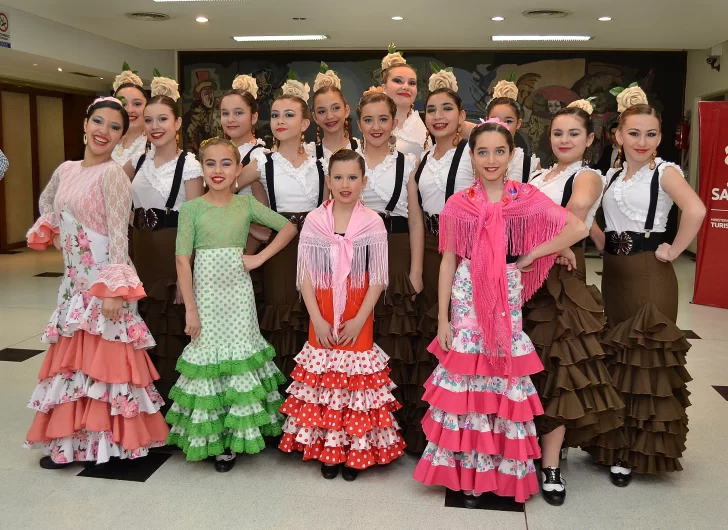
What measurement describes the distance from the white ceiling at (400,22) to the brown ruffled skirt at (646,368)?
17.2 feet

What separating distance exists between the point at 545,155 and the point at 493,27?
263 centimetres

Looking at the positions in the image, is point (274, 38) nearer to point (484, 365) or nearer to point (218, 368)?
point (218, 368)

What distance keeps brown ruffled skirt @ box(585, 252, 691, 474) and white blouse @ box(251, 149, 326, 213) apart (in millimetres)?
1371

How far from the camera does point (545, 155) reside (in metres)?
11.1

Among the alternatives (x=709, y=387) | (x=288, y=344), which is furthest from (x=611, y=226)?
(x=709, y=387)

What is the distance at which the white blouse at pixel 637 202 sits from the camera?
3.06 m

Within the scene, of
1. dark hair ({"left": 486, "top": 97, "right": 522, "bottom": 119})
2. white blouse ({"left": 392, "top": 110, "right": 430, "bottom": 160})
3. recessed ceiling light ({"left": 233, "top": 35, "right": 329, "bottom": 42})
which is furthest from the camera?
recessed ceiling light ({"left": 233, "top": 35, "right": 329, "bottom": 42})

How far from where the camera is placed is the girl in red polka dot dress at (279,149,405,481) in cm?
304

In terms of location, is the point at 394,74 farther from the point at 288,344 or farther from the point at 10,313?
the point at 10,313

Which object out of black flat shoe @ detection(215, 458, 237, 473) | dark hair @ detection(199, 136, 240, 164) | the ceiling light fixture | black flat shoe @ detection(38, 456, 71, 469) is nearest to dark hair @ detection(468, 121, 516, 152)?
dark hair @ detection(199, 136, 240, 164)

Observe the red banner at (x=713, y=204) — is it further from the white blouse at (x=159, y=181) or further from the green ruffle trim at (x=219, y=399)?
the green ruffle trim at (x=219, y=399)

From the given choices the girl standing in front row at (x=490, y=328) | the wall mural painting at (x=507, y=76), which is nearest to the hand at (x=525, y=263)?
the girl standing in front row at (x=490, y=328)

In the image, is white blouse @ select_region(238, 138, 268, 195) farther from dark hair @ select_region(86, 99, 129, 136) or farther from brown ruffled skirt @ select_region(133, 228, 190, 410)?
dark hair @ select_region(86, 99, 129, 136)

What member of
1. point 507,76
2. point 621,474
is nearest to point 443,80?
point 621,474
